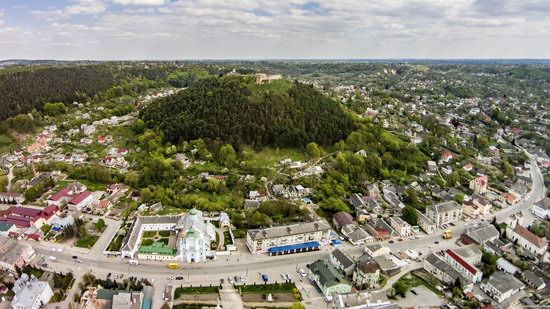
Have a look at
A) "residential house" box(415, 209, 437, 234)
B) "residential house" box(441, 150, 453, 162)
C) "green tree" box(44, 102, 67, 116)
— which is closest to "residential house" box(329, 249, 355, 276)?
"residential house" box(415, 209, 437, 234)

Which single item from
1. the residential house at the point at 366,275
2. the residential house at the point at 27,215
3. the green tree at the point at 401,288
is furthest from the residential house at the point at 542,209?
the residential house at the point at 27,215

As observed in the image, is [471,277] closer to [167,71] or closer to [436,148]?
[436,148]

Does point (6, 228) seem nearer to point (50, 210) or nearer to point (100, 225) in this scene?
point (50, 210)

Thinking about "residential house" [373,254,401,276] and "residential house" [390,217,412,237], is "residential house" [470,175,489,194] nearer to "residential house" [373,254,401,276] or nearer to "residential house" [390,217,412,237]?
"residential house" [390,217,412,237]

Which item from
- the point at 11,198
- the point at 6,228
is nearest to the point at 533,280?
the point at 6,228

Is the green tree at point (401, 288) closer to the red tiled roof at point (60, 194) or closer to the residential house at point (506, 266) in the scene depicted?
the residential house at point (506, 266)

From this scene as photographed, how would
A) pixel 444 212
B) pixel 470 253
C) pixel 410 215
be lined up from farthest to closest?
pixel 444 212
pixel 410 215
pixel 470 253
